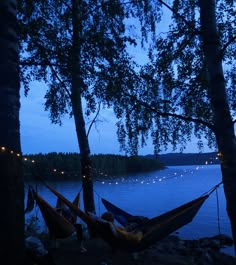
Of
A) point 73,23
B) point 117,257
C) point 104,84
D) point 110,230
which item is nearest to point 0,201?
point 110,230

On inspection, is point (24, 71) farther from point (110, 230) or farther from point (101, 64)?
point (110, 230)

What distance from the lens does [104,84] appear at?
6383 mm

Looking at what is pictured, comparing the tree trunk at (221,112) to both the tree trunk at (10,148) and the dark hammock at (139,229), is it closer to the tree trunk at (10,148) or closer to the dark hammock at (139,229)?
the dark hammock at (139,229)

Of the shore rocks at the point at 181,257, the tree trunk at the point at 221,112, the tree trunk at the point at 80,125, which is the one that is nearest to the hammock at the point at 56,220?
the shore rocks at the point at 181,257

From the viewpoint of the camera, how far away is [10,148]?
3.14 metres

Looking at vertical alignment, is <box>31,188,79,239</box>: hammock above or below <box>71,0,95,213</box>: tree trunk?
below

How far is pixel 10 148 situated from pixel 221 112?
2.38 metres

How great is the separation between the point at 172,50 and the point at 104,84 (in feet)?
5.21

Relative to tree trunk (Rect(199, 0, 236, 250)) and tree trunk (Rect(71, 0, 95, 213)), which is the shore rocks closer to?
tree trunk (Rect(71, 0, 95, 213))

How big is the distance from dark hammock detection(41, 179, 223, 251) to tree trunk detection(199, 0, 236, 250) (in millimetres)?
784

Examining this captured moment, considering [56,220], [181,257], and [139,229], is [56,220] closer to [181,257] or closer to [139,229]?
[139,229]

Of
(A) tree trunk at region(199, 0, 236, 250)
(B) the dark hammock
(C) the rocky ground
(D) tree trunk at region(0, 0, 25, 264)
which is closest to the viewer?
(D) tree trunk at region(0, 0, 25, 264)

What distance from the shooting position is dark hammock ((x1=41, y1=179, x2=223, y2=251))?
14.3 feet

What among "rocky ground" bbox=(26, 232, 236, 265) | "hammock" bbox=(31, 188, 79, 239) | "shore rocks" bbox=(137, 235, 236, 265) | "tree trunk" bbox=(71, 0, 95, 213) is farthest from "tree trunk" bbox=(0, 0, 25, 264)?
"tree trunk" bbox=(71, 0, 95, 213)
